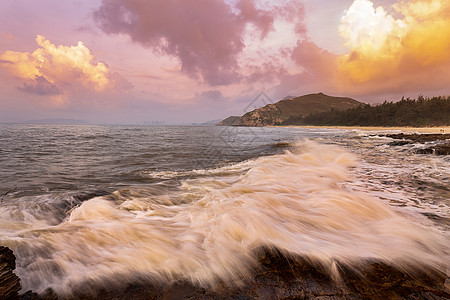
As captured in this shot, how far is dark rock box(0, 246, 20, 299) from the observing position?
1956mm

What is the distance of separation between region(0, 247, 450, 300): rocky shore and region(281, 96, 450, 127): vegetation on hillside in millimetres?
92527

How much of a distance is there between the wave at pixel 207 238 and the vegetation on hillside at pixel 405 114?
A: 91118 millimetres

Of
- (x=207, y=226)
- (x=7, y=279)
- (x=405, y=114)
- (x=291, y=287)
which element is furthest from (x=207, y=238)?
(x=405, y=114)

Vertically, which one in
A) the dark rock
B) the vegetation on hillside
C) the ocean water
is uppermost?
the vegetation on hillside

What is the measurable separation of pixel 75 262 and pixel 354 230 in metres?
4.61

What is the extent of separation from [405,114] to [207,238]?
339 feet

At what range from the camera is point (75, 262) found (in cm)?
276

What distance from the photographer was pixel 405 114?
253 ft

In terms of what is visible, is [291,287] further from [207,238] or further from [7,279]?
[7,279]

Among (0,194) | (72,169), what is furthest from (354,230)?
(72,169)

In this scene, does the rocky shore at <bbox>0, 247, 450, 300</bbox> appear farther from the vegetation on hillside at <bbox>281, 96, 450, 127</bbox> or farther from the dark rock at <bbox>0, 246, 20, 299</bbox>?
the vegetation on hillside at <bbox>281, 96, 450, 127</bbox>

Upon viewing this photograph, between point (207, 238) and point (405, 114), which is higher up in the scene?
point (405, 114)

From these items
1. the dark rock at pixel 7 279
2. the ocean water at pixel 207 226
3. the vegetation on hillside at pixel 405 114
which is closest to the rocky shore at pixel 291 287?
the dark rock at pixel 7 279

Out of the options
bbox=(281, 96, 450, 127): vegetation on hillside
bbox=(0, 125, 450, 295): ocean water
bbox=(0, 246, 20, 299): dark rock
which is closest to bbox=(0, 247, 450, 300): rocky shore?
bbox=(0, 246, 20, 299): dark rock
